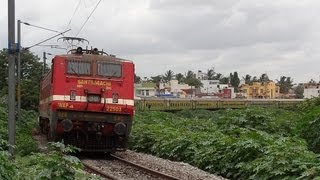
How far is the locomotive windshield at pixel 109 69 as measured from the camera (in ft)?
57.4

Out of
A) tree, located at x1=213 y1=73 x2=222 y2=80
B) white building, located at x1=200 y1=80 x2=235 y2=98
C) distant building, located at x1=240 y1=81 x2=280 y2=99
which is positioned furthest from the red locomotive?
tree, located at x1=213 y1=73 x2=222 y2=80

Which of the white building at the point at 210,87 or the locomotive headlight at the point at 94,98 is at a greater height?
the white building at the point at 210,87

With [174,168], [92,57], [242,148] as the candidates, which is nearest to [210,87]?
[92,57]

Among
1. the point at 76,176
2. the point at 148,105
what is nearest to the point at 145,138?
the point at 76,176

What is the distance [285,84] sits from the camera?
546 ft

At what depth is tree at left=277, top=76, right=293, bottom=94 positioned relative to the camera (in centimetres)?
15862

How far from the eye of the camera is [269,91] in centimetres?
12712

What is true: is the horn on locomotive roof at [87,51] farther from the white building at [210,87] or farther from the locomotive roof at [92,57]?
the white building at [210,87]

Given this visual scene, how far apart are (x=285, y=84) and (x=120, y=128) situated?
155 m

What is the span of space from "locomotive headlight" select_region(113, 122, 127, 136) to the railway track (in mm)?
888

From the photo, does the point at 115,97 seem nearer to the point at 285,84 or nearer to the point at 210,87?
the point at 210,87

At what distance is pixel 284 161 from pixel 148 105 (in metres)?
47.6

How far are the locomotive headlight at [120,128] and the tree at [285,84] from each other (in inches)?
5617

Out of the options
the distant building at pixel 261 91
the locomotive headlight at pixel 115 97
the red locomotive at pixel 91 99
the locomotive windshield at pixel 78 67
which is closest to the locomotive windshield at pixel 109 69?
the red locomotive at pixel 91 99
